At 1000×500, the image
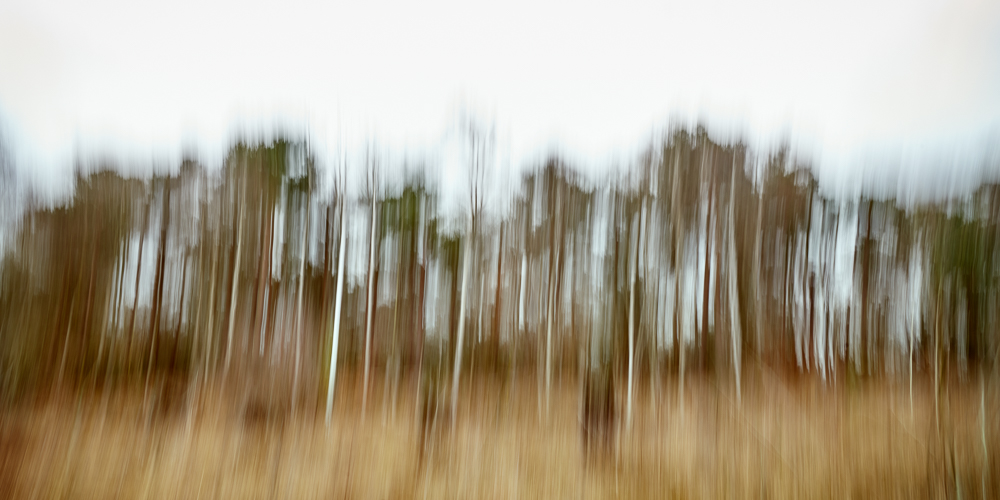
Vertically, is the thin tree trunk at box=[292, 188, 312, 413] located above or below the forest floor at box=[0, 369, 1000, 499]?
above

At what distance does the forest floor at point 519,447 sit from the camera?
185 cm

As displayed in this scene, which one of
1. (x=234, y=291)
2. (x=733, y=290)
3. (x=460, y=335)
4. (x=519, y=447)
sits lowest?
(x=519, y=447)

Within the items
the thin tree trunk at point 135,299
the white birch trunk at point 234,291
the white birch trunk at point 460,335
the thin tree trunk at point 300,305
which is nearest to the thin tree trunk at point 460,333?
the white birch trunk at point 460,335

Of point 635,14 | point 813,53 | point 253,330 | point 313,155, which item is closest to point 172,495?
point 253,330

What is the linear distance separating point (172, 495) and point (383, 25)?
2202 millimetres

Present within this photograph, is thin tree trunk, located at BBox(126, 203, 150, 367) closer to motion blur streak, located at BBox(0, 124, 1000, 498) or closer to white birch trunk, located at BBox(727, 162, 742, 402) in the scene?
motion blur streak, located at BBox(0, 124, 1000, 498)

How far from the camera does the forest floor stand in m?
1.85

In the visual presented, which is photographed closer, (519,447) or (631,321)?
(519,447)

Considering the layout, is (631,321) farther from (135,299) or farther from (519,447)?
(135,299)

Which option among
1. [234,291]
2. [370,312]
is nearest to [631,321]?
[370,312]

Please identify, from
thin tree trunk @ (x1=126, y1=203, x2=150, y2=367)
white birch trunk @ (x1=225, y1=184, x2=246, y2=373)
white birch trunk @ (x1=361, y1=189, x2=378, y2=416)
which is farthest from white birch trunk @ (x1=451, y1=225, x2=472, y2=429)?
thin tree trunk @ (x1=126, y1=203, x2=150, y2=367)

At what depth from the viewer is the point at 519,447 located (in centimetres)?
195

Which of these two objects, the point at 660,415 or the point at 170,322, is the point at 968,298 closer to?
the point at 660,415

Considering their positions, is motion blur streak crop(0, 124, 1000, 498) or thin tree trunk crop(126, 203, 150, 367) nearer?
motion blur streak crop(0, 124, 1000, 498)
